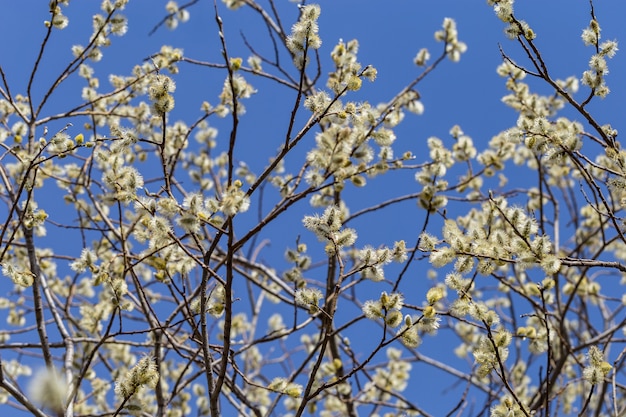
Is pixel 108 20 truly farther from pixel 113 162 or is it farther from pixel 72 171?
pixel 113 162

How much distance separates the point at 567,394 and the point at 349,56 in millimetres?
4348

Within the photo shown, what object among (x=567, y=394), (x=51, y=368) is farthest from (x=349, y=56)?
(x=567, y=394)

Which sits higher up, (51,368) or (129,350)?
(129,350)

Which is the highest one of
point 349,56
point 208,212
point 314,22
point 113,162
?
point 349,56

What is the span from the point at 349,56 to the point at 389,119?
68 centimetres

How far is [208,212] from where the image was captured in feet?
7.30

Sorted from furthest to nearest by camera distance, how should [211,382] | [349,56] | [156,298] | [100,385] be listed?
[156,298], [100,385], [349,56], [211,382]

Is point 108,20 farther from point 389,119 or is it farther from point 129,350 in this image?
point 129,350

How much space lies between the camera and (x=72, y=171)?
4.58m

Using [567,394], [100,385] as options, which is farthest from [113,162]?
[567,394]

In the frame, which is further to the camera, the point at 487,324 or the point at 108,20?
the point at 108,20

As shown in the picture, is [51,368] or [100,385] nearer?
[51,368]

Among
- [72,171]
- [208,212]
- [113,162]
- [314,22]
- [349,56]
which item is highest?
[72,171]

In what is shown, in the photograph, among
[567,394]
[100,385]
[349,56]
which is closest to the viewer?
[349,56]
